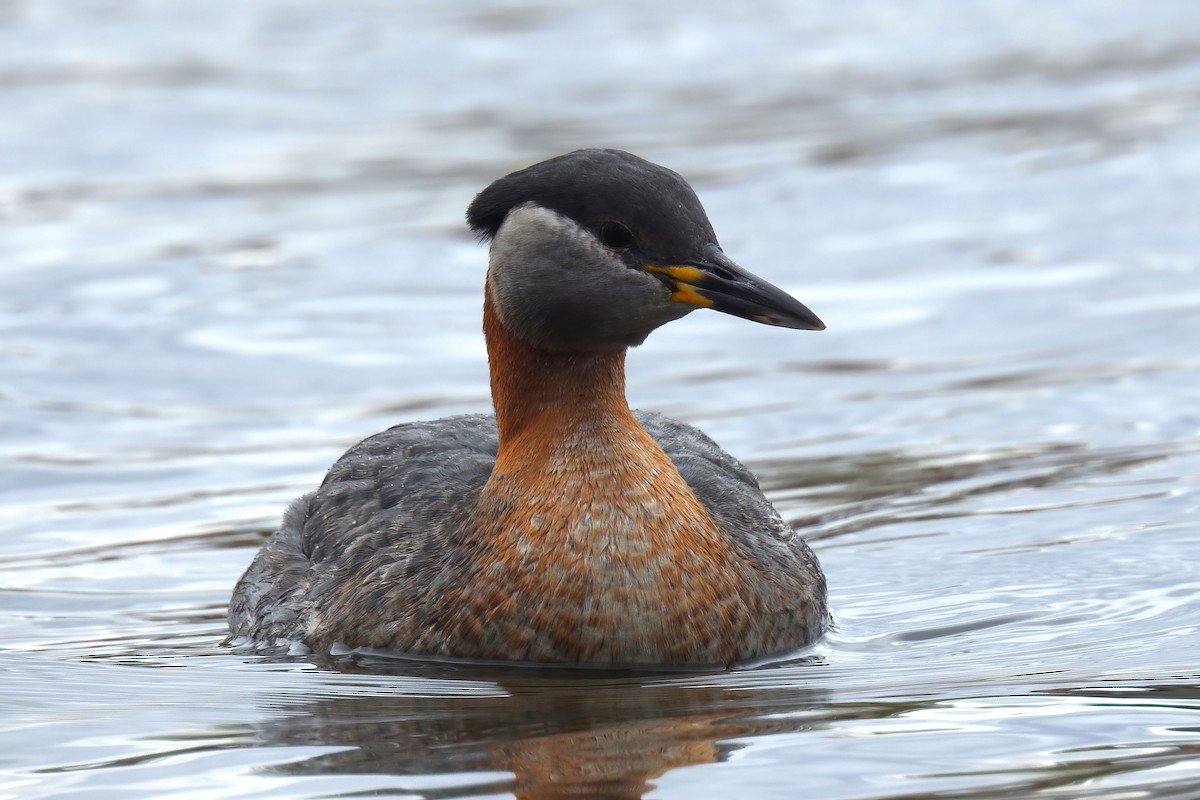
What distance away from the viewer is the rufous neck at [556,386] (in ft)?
28.3

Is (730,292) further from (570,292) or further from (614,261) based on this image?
(570,292)

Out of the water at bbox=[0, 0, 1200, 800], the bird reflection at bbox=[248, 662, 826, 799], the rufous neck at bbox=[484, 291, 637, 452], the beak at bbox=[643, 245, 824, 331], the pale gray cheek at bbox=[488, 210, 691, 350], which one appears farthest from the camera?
the rufous neck at bbox=[484, 291, 637, 452]

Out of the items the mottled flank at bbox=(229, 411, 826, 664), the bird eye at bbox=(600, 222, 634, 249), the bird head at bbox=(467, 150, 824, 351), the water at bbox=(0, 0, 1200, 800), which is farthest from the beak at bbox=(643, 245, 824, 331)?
the water at bbox=(0, 0, 1200, 800)

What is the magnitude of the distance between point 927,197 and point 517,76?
8639 mm

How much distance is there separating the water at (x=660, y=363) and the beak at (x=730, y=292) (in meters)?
1.40

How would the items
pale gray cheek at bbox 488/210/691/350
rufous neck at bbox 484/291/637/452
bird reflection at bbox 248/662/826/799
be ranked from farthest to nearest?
rufous neck at bbox 484/291/637/452, pale gray cheek at bbox 488/210/691/350, bird reflection at bbox 248/662/826/799

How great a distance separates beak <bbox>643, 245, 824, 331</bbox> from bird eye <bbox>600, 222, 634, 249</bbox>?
0.48 feet

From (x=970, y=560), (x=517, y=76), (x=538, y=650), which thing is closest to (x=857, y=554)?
(x=970, y=560)

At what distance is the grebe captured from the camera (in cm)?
828

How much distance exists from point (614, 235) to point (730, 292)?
536 millimetres

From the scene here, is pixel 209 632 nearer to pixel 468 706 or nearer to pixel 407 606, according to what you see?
pixel 407 606

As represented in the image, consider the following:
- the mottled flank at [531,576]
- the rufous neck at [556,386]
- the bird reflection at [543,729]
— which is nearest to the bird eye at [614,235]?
the rufous neck at [556,386]

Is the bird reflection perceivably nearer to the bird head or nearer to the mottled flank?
the mottled flank

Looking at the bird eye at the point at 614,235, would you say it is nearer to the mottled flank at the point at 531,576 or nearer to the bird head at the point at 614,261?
the bird head at the point at 614,261
